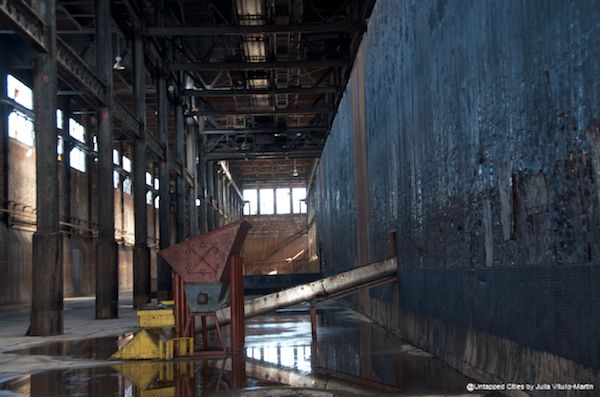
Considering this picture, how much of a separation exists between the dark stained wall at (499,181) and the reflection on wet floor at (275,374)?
1.68 feet

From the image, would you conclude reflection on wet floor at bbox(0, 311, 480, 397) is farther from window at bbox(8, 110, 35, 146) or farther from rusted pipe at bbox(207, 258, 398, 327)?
window at bbox(8, 110, 35, 146)

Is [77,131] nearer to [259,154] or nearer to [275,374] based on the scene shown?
[259,154]

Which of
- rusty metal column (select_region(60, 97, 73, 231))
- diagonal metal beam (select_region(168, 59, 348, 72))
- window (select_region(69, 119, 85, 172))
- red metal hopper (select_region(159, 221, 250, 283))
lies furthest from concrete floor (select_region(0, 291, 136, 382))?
window (select_region(69, 119, 85, 172))

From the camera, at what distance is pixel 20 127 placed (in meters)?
26.4

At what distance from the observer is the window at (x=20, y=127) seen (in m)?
25.5

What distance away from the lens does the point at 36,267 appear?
13492 millimetres

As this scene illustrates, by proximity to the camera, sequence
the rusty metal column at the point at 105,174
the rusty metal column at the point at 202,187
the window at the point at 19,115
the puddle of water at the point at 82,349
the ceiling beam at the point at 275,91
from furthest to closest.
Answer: the rusty metal column at the point at 202,187 < the ceiling beam at the point at 275,91 < the window at the point at 19,115 < the rusty metal column at the point at 105,174 < the puddle of water at the point at 82,349

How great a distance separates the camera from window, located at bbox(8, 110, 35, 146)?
25500mm

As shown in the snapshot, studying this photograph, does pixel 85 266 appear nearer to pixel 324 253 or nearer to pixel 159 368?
pixel 324 253

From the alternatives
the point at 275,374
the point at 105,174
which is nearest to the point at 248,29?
the point at 105,174

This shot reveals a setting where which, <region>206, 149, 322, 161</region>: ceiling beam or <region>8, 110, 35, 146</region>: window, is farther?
<region>206, 149, 322, 161</region>: ceiling beam

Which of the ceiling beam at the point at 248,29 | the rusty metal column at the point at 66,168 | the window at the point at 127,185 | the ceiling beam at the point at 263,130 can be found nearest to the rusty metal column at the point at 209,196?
the window at the point at 127,185

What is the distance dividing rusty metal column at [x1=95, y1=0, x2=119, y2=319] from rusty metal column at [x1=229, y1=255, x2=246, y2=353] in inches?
354

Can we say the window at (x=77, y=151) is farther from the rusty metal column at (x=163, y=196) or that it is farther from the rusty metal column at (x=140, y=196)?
the rusty metal column at (x=140, y=196)
